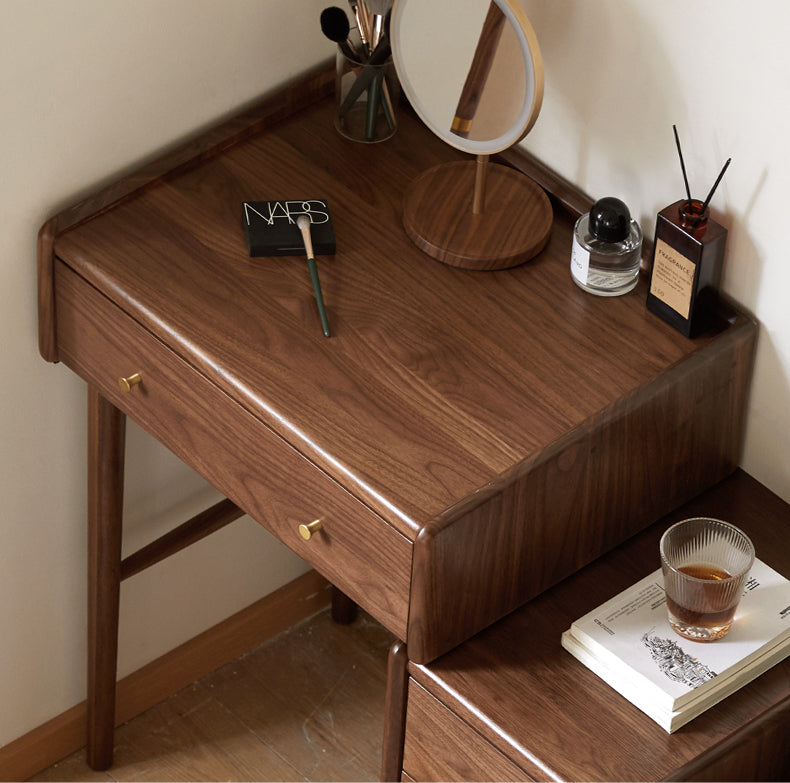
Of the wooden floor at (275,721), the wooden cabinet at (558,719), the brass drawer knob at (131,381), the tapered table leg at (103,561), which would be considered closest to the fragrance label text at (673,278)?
the wooden cabinet at (558,719)

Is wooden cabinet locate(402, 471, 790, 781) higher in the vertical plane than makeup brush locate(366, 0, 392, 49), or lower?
lower

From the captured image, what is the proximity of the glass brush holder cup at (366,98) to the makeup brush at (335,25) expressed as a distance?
2cm

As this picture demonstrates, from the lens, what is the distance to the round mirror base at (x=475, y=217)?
4.28 feet

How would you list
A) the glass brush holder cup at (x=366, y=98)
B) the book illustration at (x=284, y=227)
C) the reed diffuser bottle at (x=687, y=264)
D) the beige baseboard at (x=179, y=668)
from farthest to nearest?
the beige baseboard at (x=179, y=668) < the glass brush holder cup at (x=366, y=98) < the book illustration at (x=284, y=227) < the reed diffuser bottle at (x=687, y=264)

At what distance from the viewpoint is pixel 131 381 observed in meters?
1.30

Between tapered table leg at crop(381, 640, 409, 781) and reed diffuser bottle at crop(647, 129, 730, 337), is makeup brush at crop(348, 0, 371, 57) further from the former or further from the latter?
tapered table leg at crop(381, 640, 409, 781)

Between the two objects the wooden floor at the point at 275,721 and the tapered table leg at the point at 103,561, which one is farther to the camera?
the wooden floor at the point at 275,721

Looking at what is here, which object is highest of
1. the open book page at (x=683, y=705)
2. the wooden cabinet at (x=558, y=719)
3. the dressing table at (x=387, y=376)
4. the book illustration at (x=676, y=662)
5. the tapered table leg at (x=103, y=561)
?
the dressing table at (x=387, y=376)

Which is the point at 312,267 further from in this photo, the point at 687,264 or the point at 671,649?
the point at 671,649

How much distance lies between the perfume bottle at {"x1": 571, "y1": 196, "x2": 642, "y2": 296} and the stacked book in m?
0.30

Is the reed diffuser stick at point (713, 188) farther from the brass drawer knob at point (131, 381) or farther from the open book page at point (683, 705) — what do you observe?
the brass drawer knob at point (131, 381)

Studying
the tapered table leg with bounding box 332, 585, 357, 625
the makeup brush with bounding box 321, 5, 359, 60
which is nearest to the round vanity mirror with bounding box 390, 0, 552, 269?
the makeup brush with bounding box 321, 5, 359, 60

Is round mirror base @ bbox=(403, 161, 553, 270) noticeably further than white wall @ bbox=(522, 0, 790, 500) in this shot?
Yes

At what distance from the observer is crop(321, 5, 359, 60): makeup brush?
136 cm
